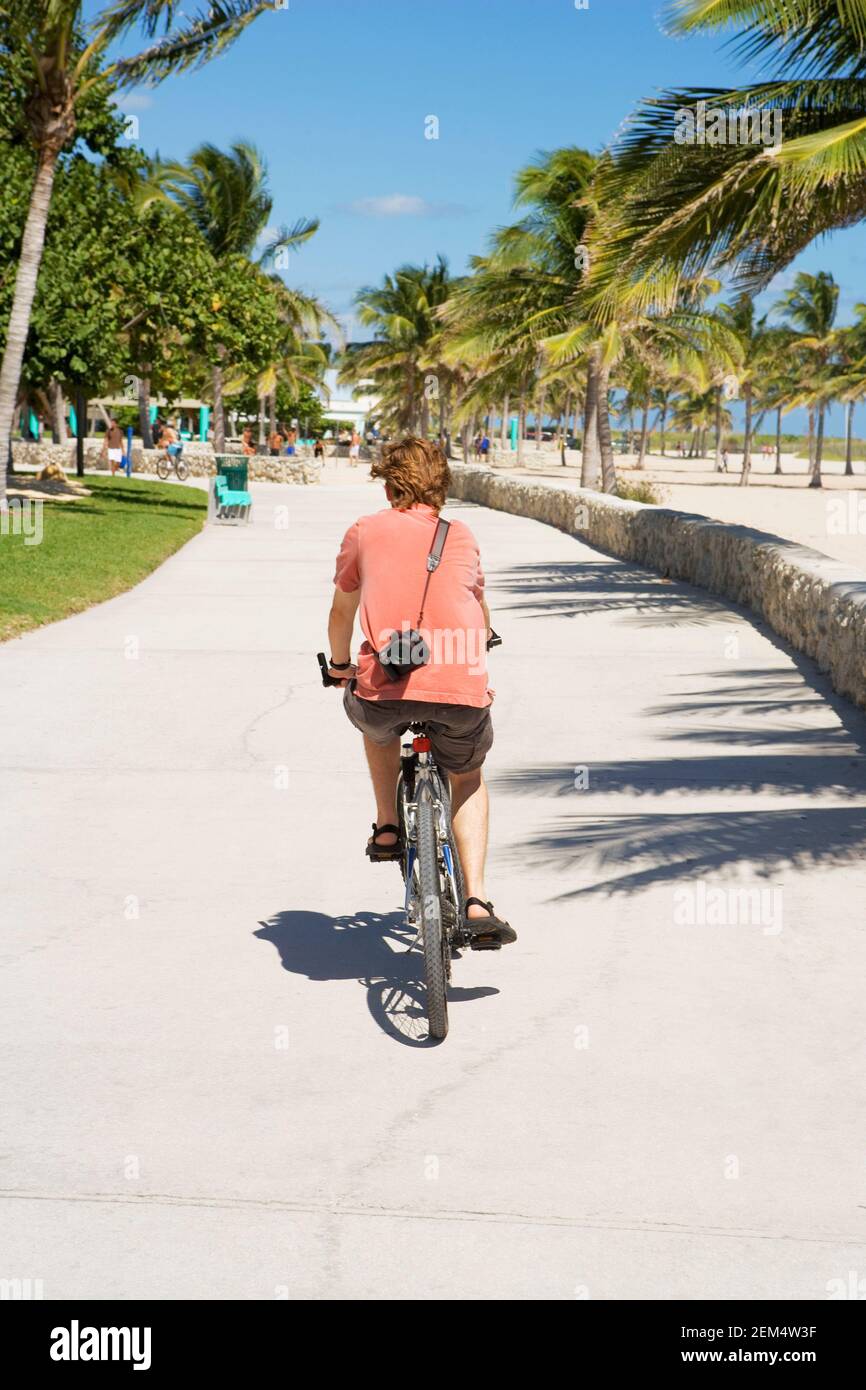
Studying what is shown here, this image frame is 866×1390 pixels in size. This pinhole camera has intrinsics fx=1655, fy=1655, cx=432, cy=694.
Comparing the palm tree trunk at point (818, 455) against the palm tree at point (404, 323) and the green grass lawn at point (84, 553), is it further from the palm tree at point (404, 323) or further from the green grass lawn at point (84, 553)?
the green grass lawn at point (84, 553)

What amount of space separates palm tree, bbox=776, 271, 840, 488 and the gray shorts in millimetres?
76523

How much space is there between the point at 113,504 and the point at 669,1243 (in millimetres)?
30268

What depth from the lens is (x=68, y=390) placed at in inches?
1485

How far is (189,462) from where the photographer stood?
182ft

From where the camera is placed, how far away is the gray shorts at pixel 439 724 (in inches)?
200

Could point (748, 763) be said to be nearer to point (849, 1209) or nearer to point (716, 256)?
point (849, 1209)

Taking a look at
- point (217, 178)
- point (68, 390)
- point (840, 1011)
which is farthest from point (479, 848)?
point (217, 178)

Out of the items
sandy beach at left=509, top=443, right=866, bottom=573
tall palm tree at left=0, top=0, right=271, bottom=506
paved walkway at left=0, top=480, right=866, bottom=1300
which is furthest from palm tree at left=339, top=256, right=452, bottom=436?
paved walkway at left=0, top=480, right=866, bottom=1300

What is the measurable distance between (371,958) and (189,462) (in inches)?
Answer: 2015

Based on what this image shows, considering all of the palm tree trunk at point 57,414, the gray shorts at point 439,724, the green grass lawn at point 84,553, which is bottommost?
the green grass lawn at point 84,553

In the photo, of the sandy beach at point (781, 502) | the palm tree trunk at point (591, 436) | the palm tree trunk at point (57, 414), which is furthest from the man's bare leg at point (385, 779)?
the palm tree trunk at point (57, 414)

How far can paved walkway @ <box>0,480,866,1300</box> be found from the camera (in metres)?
3.61

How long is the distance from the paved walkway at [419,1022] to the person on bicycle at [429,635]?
62 centimetres
